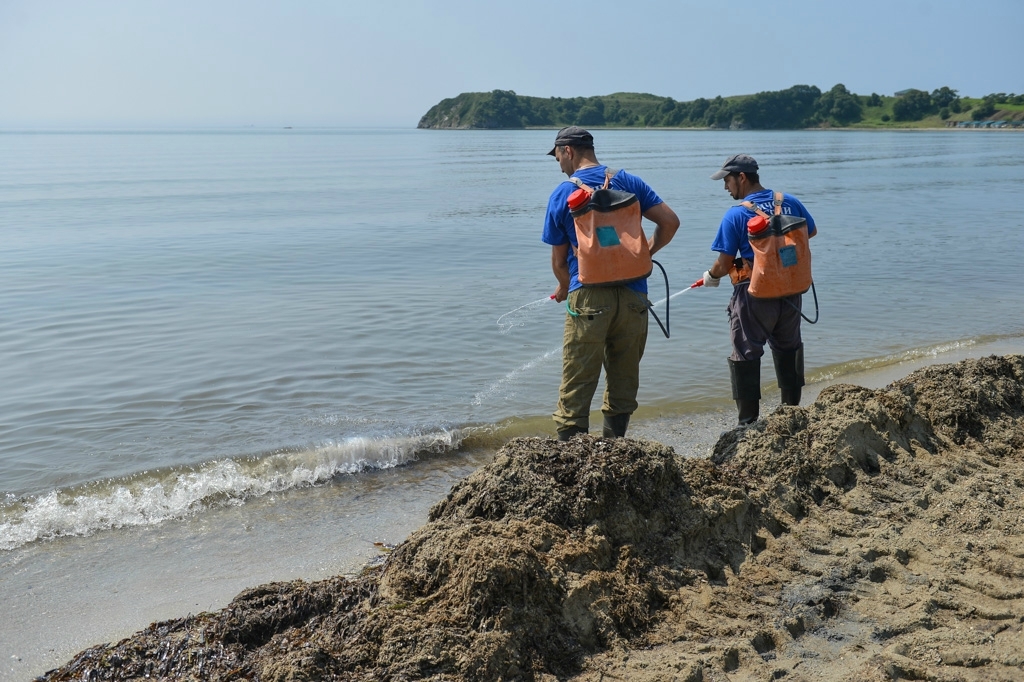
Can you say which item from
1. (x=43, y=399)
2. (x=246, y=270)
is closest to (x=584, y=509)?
(x=43, y=399)

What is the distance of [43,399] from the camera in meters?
8.16

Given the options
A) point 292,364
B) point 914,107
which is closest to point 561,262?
point 292,364

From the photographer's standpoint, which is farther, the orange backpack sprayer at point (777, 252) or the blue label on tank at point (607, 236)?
the orange backpack sprayer at point (777, 252)

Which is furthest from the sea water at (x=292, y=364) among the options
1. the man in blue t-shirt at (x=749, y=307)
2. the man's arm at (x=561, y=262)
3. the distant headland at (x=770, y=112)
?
the distant headland at (x=770, y=112)

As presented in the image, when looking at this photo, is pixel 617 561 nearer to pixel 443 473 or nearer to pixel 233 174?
pixel 443 473

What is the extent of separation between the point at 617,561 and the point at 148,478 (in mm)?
4156

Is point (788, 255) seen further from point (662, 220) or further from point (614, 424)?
point (614, 424)

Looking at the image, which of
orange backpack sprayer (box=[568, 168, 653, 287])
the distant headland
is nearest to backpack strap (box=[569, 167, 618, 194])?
orange backpack sprayer (box=[568, 168, 653, 287])

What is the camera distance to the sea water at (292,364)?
511 centimetres

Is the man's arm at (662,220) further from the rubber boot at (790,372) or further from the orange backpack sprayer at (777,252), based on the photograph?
the rubber boot at (790,372)

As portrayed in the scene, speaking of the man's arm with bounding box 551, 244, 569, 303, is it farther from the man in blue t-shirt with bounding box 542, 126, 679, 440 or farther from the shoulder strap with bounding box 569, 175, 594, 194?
the shoulder strap with bounding box 569, 175, 594, 194

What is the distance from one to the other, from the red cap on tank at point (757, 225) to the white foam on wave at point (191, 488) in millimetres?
2926

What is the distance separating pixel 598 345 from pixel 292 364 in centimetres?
509

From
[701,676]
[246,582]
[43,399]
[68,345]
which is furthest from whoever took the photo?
[68,345]
